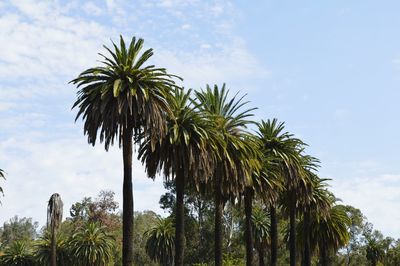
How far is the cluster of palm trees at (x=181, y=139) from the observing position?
34594mm

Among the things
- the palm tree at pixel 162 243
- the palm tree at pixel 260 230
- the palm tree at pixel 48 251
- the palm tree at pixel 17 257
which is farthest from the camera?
the palm tree at pixel 17 257

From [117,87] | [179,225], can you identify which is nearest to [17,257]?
Result: [179,225]

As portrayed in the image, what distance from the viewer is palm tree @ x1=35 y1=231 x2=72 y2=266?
90.7 m

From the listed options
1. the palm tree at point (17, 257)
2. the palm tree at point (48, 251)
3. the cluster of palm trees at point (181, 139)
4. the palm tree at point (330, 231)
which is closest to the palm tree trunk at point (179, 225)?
the cluster of palm trees at point (181, 139)

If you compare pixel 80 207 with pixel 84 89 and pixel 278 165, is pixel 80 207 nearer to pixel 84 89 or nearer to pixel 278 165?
pixel 278 165

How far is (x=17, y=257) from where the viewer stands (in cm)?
9450

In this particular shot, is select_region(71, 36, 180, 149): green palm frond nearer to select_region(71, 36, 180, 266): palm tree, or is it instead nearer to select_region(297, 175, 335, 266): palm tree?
select_region(71, 36, 180, 266): palm tree

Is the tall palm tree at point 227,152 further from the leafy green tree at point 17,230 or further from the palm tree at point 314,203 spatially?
the leafy green tree at point 17,230

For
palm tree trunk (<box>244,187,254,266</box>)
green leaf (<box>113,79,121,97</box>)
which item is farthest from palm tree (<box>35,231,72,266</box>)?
green leaf (<box>113,79,121,97</box>)

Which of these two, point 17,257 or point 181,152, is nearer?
point 181,152

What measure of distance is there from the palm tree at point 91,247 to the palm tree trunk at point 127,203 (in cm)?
5550

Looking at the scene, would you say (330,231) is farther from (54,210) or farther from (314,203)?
(54,210)

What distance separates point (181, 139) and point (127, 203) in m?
7.67

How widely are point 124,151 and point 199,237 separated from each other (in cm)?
6448
